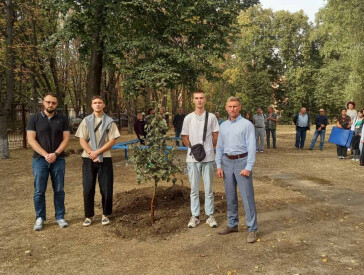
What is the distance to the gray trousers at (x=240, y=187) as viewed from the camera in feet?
14.4

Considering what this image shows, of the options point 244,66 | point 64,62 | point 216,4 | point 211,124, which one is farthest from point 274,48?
point 211,124

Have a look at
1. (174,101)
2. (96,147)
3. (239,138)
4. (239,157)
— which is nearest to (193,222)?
(239,157)

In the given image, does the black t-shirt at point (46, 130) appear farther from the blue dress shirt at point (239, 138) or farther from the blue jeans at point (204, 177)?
A: the blue dress shirt at point (239, 138)

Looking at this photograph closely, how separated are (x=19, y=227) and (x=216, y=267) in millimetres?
3262

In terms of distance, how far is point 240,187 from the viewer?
175 inches

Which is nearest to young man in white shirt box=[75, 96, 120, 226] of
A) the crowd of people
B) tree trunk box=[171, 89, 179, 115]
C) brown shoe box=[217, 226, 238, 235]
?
the crowd of people

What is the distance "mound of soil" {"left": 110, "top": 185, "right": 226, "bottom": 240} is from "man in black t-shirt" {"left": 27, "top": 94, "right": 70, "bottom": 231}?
3.24 ft

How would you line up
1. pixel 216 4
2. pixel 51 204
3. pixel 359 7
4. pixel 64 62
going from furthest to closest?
pixel 64 62 → pixel 359 7 → pixel 216 4 → pixel 51 204

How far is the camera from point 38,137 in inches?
195

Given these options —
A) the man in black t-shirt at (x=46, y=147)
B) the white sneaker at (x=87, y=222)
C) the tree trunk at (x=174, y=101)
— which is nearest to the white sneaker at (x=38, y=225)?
the man in black t-shirt at (x=46, y=147)

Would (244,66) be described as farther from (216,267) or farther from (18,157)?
(216,267)

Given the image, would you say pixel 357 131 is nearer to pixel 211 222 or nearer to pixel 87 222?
pixel 211 222

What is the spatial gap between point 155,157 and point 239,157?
1.33m

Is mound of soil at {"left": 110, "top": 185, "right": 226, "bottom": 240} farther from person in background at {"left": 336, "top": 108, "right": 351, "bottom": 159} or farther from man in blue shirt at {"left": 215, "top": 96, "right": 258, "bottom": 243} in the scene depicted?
person in background at {"left": 336, "top": 108, "right": 351, "bottom": 159}
